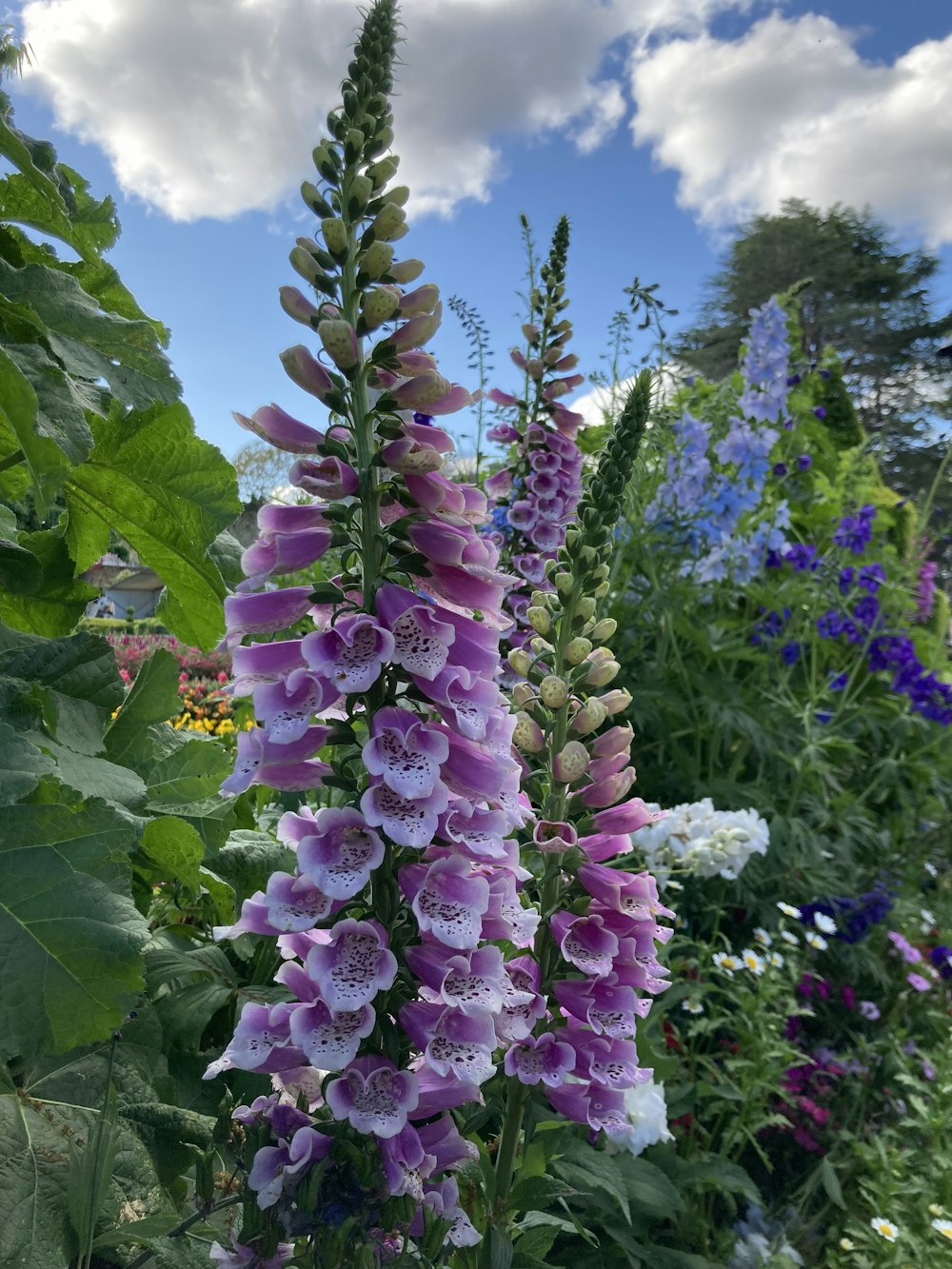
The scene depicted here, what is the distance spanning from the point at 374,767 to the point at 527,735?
1.51 ft

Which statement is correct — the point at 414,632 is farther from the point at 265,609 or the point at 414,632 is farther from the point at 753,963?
the point at 753,963

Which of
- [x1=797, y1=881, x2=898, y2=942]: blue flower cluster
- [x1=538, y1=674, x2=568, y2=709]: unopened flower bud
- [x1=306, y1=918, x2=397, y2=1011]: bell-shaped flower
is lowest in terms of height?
[x1=797, y1=881, x2=898, y2=942]: blue flower cluster

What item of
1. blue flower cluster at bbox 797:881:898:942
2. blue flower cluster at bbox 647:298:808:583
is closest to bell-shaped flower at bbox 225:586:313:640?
blue flower cluster at bbox 797:881:898:942

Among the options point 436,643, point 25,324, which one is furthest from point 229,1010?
point 25,324

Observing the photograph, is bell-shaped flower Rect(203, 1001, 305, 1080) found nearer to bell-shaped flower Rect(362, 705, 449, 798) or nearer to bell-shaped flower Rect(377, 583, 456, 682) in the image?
bell-shaped flower Rect(362, 705, 449, 798)

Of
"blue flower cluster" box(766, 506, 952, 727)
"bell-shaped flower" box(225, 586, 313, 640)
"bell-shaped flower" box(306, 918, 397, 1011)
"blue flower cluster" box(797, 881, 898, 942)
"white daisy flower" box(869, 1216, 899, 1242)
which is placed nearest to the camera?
"bell-shaped flower" box(306, 918, 397, 1011)

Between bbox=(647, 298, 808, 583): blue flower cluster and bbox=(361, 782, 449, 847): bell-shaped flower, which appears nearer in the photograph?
bbox=(361, 782, 449, 847): bell-shaped flower

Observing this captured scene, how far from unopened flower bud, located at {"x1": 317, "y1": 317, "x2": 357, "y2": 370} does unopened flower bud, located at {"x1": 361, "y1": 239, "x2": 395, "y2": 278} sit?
0.23ft

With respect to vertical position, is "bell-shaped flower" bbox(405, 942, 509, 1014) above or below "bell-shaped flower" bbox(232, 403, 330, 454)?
below

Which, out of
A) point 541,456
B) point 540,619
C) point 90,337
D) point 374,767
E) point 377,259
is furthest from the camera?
point 541,456

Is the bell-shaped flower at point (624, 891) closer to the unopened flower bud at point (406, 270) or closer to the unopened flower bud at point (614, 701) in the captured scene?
the unopened flower bud at point (614, 701)

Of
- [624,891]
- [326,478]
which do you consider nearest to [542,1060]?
[624,891]

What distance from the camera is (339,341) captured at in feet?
3.24

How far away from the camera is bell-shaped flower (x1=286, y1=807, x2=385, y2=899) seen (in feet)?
2.98
